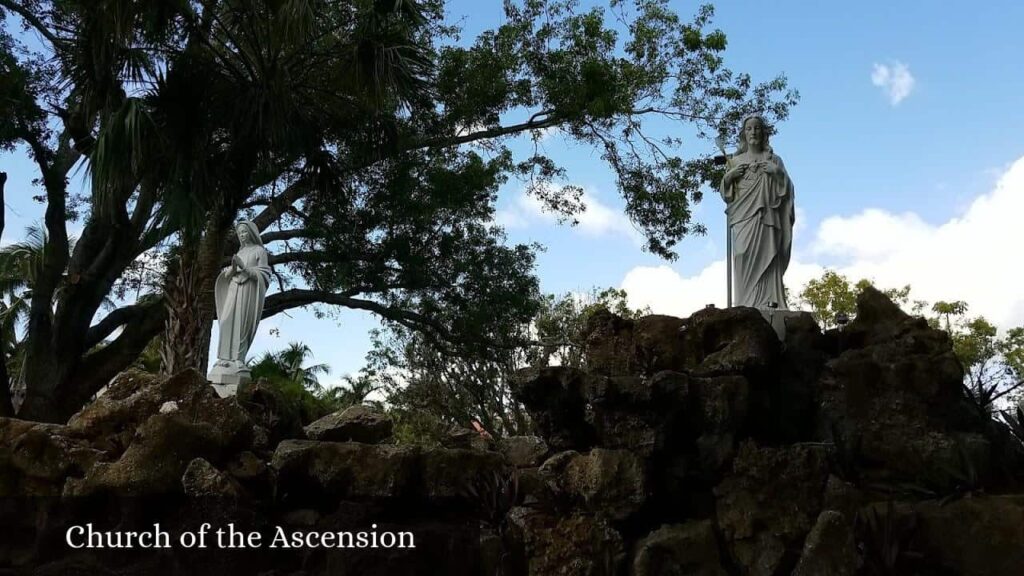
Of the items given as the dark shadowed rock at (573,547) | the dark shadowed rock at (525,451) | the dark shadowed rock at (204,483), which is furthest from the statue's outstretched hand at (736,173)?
the dark shadowed rock at (204,483)

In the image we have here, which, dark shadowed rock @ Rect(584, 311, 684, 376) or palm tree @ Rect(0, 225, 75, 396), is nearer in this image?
dark shadowed rock @ Rect(584, 311, 684, 376)

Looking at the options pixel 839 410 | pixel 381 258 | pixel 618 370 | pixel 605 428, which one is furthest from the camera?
pixel 381 258

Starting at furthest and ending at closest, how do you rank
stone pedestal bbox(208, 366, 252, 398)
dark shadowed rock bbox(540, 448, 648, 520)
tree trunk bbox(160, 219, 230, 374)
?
tree trunk bbox(160, 219, 230, 374) → stone pedestal bbox(208, 366, 252, 398) → dark shadowed rock bbox(540, 448, 648, 520)

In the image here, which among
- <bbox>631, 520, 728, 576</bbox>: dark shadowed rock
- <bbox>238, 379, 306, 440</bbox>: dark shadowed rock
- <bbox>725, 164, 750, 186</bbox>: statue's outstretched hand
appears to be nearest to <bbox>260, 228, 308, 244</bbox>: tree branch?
<bbox>238, 379, 306, 440</bbox>: dark shadowed rock

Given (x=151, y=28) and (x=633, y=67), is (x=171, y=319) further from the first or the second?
(x=633, y=67)

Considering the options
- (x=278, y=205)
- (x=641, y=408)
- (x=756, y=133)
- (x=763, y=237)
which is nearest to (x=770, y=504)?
(x=641, y=408)

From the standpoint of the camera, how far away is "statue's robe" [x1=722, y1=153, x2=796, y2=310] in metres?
8.70

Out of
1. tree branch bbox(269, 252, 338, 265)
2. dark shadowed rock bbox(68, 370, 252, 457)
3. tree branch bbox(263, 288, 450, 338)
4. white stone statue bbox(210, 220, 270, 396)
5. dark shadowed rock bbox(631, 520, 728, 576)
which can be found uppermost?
tree branch bbox(269, 252, 338, 265)

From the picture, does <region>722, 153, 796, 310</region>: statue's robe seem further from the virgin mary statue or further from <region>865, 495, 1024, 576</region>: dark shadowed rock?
<region>865, 495, 1024, 576</region>: dark shadowed rock

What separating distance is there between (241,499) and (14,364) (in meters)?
21.9

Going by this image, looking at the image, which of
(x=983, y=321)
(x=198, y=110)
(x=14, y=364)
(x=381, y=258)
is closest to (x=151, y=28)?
(x=198, y=110)

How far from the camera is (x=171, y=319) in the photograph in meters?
11.0

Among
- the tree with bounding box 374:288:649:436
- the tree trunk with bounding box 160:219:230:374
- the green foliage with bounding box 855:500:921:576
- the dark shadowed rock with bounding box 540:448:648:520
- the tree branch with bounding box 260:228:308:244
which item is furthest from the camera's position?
the tree with bounding box 374:288:649:436

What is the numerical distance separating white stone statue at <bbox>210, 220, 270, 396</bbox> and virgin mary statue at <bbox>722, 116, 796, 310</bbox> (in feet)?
17.1
